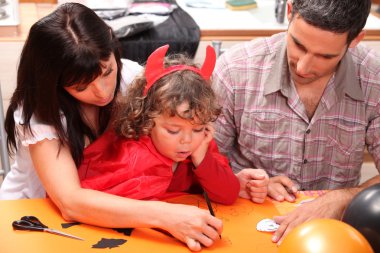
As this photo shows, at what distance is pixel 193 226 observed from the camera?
4.53 ft

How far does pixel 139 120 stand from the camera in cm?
148

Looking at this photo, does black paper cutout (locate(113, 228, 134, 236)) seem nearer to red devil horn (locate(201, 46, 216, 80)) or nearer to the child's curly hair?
the child's curly hair

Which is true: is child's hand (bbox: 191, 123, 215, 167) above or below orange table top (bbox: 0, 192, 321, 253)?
above

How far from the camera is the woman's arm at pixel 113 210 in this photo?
138cm

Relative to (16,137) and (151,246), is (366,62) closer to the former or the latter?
(151,246)

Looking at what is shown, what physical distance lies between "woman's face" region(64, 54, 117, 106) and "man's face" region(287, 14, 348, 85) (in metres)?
0.51

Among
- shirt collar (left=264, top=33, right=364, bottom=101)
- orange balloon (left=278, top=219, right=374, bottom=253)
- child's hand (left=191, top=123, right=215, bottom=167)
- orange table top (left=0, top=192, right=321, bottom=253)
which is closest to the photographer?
orange balloon (left=278, top=219, right=374, bottom=253)

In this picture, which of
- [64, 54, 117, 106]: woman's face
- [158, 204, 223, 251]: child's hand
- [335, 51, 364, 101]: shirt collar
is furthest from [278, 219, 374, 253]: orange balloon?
[335, 51, 364, 101]: shirt collar

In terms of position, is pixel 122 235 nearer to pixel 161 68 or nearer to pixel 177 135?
pixel 177 135

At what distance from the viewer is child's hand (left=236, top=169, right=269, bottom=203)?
5.18ft

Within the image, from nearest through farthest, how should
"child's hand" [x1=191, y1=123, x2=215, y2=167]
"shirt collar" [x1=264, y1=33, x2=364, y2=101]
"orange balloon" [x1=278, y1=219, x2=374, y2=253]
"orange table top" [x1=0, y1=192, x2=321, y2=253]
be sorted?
1. "orange balloon" [x1=278, y1=219, x2=374, y2=253]
2. "orange table top" [x1=0, y1=192, x2=321, y2=253]
3. "child's hand" [x1=191, y1=123, x2=215, y2=167]
4. "shirt collar" [x1=264, y1=33, x2=364, y2=101]

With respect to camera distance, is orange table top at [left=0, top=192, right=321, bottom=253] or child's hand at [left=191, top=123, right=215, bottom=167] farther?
child's hand at [left=191, top=123, right=215, bottom=167]

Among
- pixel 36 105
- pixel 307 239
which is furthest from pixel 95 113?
pixel 307 239

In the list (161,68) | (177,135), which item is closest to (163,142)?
(177,135)
